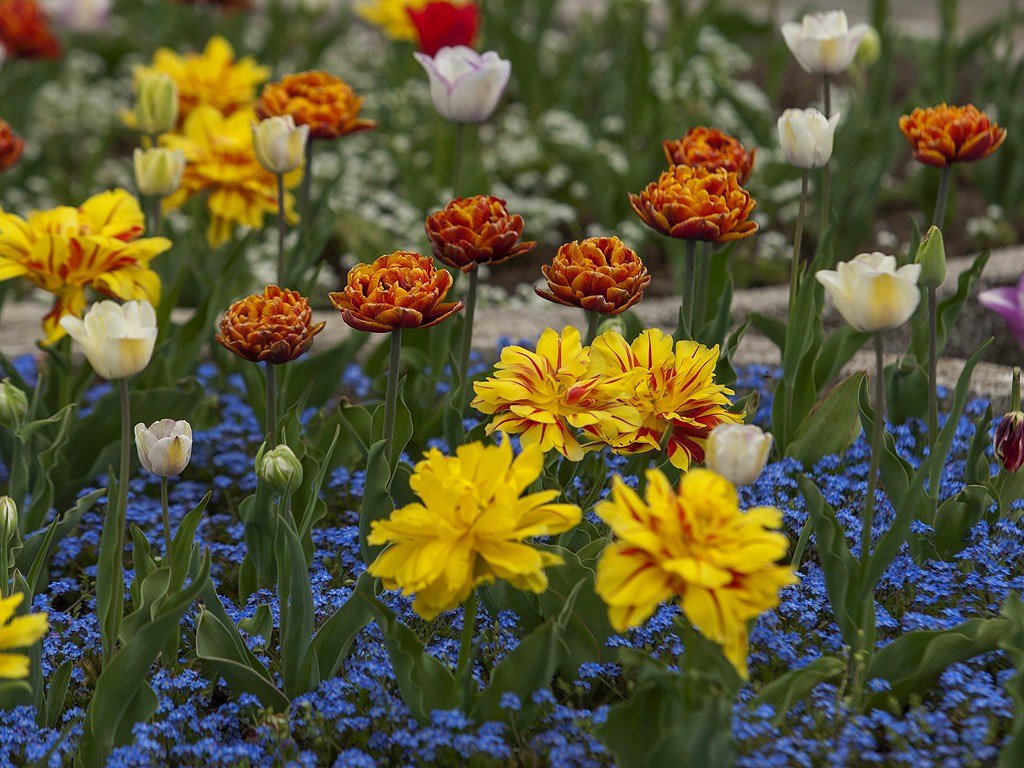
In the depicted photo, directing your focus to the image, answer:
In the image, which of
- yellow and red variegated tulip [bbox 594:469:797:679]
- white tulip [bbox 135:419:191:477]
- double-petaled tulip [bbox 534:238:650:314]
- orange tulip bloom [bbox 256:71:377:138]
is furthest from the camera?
orange tulip bloom [bbox 256:71:377:138]

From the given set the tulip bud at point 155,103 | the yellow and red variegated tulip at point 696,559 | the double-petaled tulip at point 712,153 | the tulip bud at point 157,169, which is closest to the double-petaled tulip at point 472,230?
the double-petaled tulip at point 712,153

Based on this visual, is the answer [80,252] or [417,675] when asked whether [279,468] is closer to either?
[417,675]

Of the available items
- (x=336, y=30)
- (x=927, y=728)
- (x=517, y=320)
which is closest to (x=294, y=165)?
(x=517, y=320)

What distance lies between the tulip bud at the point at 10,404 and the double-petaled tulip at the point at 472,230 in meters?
0.68

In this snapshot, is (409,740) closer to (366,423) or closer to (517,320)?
(366,423)

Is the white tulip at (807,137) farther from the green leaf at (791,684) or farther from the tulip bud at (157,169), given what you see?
the tulip bud at (157,169)

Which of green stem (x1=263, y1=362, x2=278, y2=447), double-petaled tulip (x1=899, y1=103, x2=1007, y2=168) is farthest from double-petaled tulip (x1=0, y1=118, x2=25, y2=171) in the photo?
double-petaled tulip (x1=899, y1=103, x2=1007, y2=168)

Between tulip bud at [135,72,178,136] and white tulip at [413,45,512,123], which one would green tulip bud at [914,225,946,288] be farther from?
tulip bud at [135,72,178,136]

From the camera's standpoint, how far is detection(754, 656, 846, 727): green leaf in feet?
4.67

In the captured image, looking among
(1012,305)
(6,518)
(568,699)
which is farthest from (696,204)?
(6,518)

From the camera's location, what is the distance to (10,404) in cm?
192

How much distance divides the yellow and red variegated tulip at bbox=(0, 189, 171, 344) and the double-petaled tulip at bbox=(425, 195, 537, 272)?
616 millimetres

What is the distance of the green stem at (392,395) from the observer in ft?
5.79

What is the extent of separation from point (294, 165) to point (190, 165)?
439 millimetres
